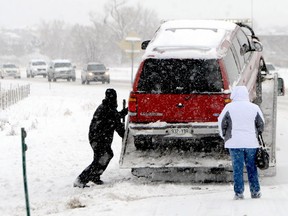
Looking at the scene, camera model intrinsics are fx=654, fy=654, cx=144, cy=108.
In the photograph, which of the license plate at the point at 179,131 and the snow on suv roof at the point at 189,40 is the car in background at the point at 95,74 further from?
the license plate at the point at 179,131

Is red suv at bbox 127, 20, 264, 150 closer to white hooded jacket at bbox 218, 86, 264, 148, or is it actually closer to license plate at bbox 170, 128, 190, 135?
license plate at bbox 170, 128, 190, 135

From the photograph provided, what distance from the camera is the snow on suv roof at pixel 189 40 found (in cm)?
1098

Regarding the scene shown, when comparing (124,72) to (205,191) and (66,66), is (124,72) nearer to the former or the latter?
(66,66)

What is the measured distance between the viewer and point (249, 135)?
8.67 meters

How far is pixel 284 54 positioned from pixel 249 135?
4083 inches

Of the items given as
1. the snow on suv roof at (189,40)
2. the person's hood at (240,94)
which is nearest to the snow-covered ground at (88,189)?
the person's hood at (240,94)

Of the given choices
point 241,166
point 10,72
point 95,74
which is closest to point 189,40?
point 241,166

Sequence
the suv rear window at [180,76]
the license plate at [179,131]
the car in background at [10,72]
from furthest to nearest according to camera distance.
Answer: the car in background at [10,72], the suv rear window at [180,76], the license plate at [179,131]

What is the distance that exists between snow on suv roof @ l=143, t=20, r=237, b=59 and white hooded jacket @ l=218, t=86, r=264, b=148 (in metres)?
2.21

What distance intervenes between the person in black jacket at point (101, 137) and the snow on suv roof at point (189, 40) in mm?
1043

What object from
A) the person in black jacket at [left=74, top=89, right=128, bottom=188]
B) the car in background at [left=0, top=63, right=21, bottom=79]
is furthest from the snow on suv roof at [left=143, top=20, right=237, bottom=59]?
the car in background at [left=0, top=63, right=21, bottom=79]

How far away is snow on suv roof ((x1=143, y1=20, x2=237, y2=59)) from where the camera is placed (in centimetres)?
1098

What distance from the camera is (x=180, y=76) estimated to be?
36.0ft

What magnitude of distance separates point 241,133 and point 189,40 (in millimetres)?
3202
